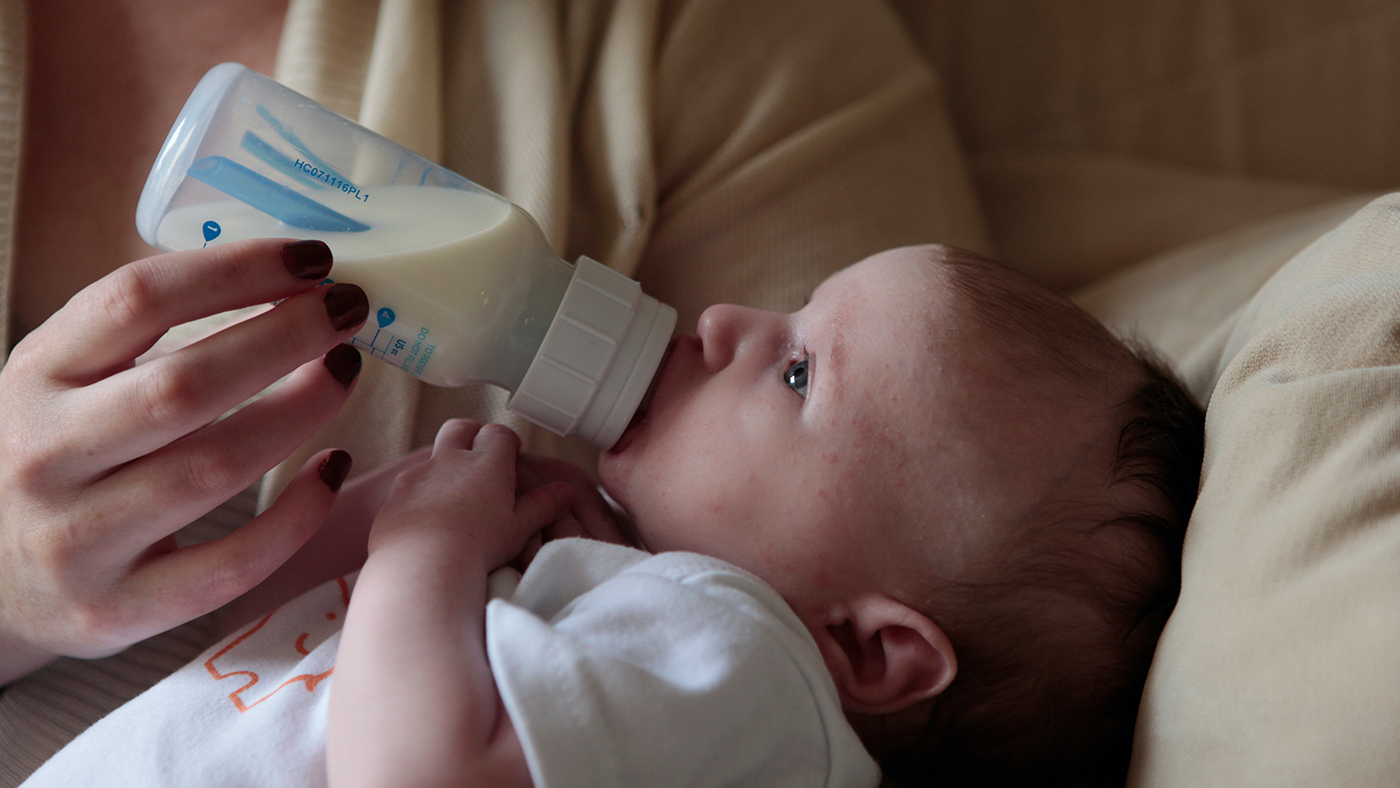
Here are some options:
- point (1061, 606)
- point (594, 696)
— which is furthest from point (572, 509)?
point (1061, 606)

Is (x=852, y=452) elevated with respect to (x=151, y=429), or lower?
lower

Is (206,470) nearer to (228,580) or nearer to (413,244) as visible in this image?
(228,580)

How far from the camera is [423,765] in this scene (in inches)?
22.0

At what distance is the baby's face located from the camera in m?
0.76

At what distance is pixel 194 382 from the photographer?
1.99 ft

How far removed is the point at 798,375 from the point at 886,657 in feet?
0.82

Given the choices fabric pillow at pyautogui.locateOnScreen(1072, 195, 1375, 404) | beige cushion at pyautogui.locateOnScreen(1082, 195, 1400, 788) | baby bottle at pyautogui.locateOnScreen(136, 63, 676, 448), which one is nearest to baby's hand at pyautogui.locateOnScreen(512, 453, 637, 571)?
baby bottle at pyautogui.locateOnScreen(136, 63, 676, 448)

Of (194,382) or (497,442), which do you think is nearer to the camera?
(194,382)

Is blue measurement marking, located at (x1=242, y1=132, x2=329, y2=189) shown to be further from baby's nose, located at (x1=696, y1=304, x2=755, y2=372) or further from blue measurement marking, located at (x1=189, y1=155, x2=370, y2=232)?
baby's nose, located at (x1=696, y1=304, x2=755, y2=372)

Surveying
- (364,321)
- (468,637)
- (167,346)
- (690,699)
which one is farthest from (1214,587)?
(167,346)

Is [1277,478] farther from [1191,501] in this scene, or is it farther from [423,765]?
[423,765]

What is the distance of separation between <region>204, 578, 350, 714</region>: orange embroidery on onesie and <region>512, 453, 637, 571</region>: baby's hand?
171 mm

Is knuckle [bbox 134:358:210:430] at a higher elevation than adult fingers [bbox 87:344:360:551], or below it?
higher

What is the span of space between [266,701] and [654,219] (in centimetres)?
64
